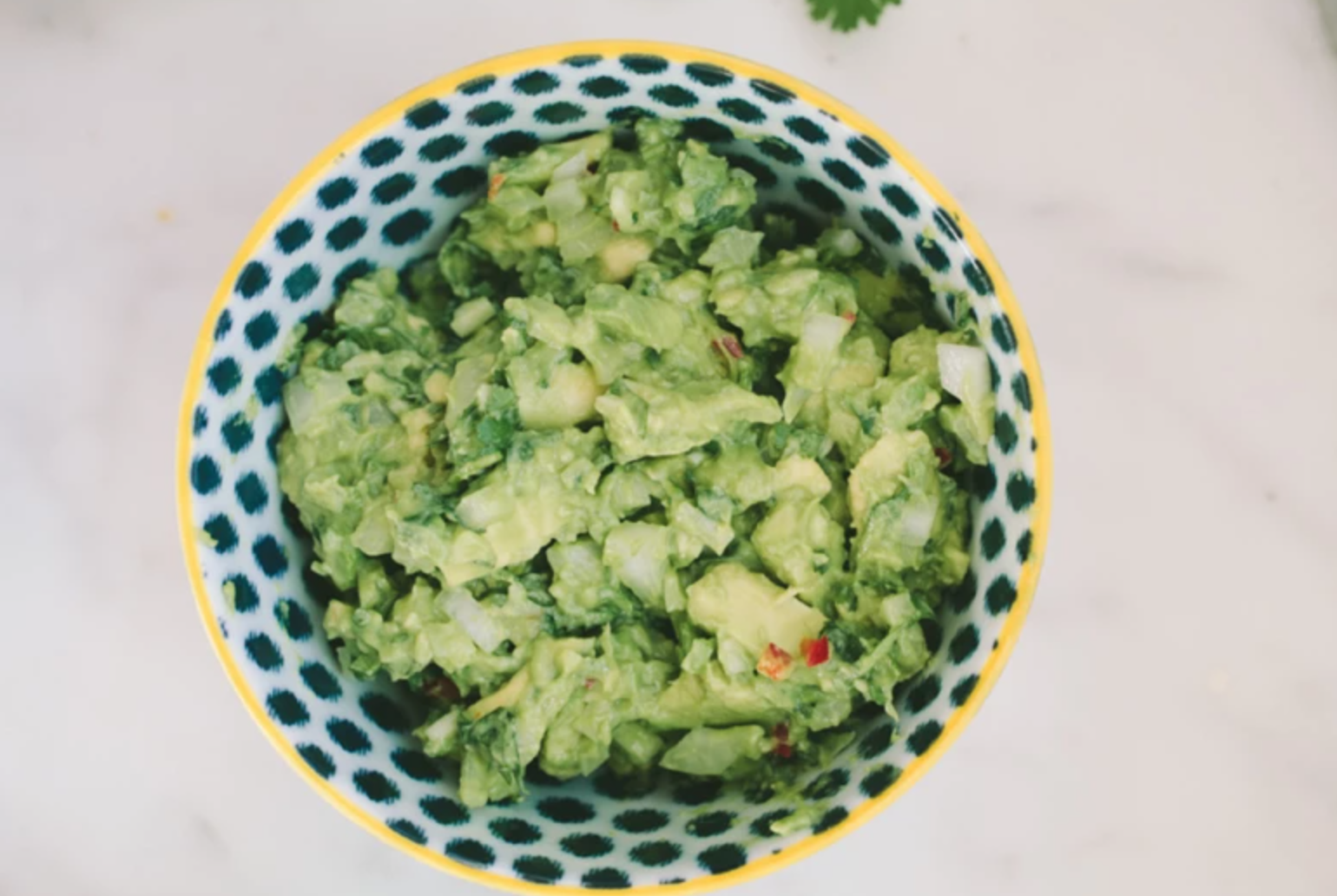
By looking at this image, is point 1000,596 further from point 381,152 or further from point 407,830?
point 381,152

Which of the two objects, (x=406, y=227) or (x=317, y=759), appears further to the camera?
(x=406, y=227)

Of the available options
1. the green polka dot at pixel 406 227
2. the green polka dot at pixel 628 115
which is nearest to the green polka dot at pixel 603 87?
the green polka dot at pixel 628 115

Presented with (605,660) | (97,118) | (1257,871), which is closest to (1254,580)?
(1257,871)

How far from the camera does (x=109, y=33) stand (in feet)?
5.48

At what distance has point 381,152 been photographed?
1.28m

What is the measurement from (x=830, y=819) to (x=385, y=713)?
1.56 feet

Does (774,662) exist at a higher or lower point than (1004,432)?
lower

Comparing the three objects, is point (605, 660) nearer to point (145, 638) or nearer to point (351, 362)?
point (351, 362)

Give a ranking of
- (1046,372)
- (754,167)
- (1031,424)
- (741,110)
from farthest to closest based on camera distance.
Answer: (1046,372) < (754,167) < (741,110) < (1031,424)

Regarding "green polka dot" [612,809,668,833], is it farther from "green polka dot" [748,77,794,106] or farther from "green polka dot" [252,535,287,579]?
"green polka dot" [748,77,794,106]

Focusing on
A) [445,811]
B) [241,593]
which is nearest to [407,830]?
[445,811]

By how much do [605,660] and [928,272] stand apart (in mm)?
494

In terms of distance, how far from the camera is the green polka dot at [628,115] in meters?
1.33

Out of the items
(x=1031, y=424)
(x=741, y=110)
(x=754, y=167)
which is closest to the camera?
(x=1031, y=424)
